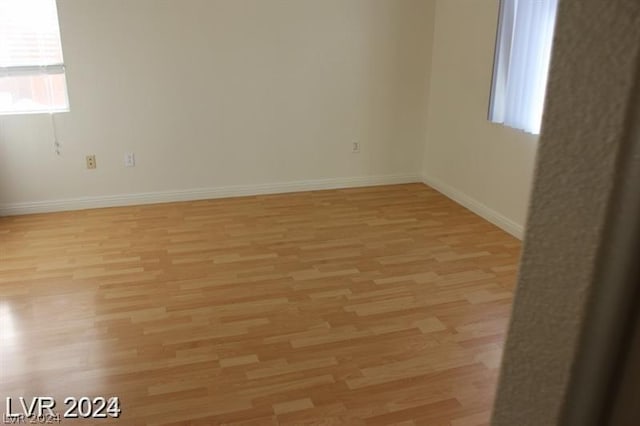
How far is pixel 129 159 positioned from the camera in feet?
13.5

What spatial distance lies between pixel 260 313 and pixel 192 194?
6.51ft

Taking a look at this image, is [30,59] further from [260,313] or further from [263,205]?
[260,313]

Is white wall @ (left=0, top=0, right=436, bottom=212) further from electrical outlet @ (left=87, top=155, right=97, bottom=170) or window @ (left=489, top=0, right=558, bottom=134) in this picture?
window @ (left=489, top=0, right=558, bottom=134)

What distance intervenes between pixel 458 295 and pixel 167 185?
8.40 ft

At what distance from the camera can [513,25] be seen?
3408 mm

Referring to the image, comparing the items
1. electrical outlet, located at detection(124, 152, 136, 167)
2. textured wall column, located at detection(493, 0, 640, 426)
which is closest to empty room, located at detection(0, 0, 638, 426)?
electrical outlet, located at detection(124, 152, 136, 167)

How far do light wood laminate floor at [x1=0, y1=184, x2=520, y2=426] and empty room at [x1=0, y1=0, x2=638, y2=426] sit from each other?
0.01 metres

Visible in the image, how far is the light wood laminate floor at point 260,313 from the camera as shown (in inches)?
81.3

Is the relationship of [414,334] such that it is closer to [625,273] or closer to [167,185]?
[625,273]

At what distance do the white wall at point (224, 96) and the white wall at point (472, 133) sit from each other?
196 millimetres

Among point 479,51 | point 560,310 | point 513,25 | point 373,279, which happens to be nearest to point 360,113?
point 479,51

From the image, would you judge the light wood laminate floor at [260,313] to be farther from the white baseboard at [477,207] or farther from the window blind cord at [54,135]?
the window blind cord at [54,135]

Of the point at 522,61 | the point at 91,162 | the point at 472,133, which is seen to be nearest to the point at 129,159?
the point at 91,162

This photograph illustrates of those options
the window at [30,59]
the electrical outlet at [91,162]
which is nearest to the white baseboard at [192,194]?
the electrical outlet at [91,162]
